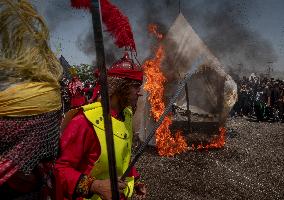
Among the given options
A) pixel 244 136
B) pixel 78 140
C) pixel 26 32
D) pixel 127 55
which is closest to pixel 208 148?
pixel 244 136

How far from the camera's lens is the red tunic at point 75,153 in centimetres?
239

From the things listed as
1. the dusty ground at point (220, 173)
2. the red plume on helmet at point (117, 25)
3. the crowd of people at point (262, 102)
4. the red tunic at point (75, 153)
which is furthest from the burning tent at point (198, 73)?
the red tunic at point (75, 153)

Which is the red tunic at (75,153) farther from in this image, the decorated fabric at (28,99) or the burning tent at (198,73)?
the burning tent at (198,73)

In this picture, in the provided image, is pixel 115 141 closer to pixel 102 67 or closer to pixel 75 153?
pixel 75 153

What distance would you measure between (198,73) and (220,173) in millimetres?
5446

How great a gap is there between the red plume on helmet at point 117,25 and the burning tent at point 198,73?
763 centimetres

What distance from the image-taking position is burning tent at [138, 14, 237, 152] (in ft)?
38.4

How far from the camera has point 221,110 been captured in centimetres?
1255

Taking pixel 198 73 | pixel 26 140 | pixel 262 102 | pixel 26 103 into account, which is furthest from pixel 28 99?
pixel 262 102

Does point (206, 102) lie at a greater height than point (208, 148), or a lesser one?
greater

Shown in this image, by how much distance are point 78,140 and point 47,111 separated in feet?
2.64

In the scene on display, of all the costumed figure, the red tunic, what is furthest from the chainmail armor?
the red tunic

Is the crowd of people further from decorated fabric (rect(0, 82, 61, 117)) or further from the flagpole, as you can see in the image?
decorated fabric (rect(0, 82, 61, 117))

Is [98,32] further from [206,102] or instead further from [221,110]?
[206,102]
